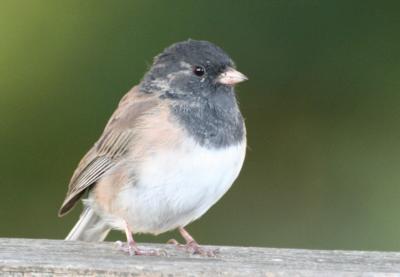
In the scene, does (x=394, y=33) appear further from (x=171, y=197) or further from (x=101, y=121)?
(x=171, y=197)

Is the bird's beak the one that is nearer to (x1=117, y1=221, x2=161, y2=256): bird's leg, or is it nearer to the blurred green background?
(x1=117, y1=221, x2=161, y2=256): bird's leg

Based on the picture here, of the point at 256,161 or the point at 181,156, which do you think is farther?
the point at 256,161

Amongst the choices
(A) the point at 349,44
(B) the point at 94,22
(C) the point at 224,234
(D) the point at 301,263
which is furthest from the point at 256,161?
(D) the point at 301,263

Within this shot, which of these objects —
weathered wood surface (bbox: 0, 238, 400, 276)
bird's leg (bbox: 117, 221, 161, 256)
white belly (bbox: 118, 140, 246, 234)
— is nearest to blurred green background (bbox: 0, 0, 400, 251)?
white belly (bbox: 118, 140, 246, 234)

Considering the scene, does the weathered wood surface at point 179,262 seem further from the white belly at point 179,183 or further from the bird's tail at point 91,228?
the bird's tail at point 91,228

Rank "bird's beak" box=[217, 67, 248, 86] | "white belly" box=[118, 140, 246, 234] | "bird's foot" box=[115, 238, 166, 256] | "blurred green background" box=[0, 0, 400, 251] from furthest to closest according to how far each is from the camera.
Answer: "blurred green background" box=[0, 0, 400, 251] → "bird's beak" box=[217, 67, 248, 86] → "white belly" box=[118, 140, 246, 234] → "bird's foot" box=[115, 238, 166, 256]

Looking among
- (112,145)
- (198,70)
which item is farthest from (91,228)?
(198,70)
